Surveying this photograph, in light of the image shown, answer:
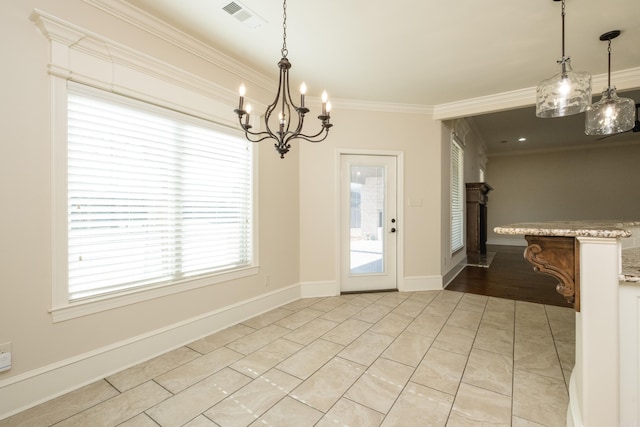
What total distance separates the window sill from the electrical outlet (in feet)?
0.74

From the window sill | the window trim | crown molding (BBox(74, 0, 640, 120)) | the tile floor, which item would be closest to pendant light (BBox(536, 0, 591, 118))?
crown molding (BBox(74, 0, 640, 120))

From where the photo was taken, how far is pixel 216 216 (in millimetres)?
2854

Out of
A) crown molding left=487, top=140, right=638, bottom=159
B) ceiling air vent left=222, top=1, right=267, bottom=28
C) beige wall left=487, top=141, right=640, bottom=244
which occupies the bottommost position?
beige wall left=487, top=141, right=640, bottom=244

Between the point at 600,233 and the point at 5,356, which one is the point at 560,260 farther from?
the point at 5,356

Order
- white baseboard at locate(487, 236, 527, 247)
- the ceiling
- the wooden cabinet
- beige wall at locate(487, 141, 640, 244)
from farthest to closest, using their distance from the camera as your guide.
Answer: white baseboard at locate(487, 236, 527, 247), beige wall at locate(487, 141, 640, 244), the wooden cabinet, the ceiling

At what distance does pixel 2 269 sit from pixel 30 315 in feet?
1.07

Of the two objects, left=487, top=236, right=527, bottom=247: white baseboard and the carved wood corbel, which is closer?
the carved wood corbel

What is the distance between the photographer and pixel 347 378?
199 centimetres

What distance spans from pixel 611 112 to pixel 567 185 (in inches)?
314

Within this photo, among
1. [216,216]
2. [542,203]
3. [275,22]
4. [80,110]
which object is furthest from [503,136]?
[80,110]

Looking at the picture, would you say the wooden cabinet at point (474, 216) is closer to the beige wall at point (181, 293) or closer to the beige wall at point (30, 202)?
the beige wall at point (181, 293)

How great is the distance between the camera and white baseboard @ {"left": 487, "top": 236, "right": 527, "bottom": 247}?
9.03 m

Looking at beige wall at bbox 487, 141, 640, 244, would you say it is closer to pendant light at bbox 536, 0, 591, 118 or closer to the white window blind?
pendant light at bbox 536, 0, 591, 118

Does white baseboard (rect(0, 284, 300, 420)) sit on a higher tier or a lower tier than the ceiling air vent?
lower
